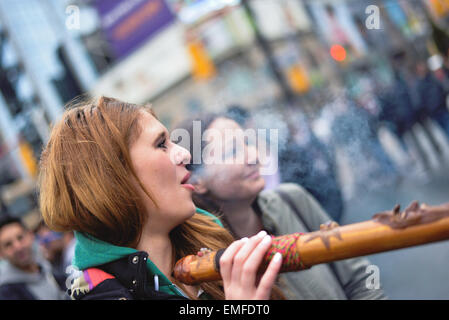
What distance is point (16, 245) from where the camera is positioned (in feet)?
10.1

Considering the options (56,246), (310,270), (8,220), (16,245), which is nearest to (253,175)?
(310,270)

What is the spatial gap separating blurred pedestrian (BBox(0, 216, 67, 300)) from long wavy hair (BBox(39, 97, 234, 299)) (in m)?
1.86

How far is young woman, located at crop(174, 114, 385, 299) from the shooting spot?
1273 mm

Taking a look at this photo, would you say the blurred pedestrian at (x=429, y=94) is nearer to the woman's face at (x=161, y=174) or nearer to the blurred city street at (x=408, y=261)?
the blurred city street at (x=408, y=261)

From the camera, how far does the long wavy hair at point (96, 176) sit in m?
1.06

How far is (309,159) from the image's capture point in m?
1.67

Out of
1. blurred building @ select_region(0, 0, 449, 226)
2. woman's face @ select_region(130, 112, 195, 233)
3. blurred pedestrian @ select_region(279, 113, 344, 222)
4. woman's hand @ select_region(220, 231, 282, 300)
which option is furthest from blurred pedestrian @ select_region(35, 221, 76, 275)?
woman's hand @ select_region(220, 231, 282, 300)

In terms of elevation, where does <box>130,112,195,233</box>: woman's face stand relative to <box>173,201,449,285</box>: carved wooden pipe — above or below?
above

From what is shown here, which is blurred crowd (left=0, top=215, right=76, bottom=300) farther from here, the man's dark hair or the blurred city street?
the blurred city street

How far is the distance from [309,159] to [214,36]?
52.1 feet

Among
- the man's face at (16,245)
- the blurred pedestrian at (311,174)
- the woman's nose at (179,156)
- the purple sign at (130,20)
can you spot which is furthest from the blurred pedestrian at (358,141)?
the purple sign at (130,20)

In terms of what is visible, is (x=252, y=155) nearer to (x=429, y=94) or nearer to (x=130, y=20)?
(x=429, y=94)

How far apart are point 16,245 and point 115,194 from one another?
251cm

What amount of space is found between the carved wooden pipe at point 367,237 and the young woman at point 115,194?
0.19 m
